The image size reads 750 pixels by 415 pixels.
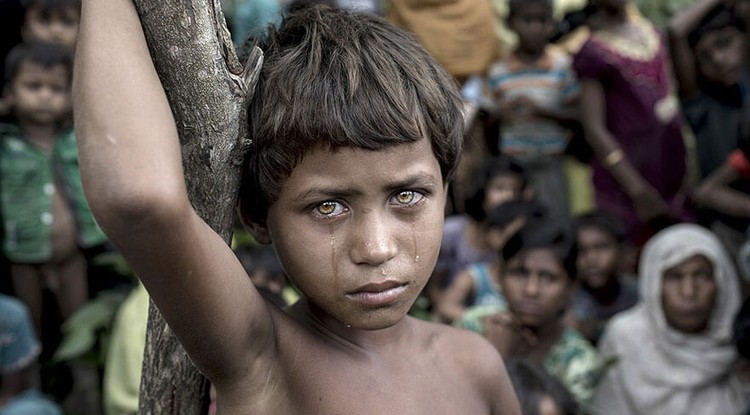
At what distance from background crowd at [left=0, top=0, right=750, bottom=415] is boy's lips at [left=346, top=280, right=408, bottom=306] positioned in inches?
76.0

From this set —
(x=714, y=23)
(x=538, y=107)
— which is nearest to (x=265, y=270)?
(x=538, y=107)

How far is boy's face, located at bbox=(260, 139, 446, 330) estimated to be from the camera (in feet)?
5.02

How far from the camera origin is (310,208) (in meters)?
1.55

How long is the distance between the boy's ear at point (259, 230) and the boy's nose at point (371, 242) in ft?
0.64

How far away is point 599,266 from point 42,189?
2.54m

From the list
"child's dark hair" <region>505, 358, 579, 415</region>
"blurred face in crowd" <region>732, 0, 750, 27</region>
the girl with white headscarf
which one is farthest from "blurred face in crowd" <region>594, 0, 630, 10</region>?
"child's dark hair" <region>505, 358, 579, 415</region>

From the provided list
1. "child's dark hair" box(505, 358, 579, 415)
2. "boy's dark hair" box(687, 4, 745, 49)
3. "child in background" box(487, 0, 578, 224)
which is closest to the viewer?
"child's dark hair" box(505, 358, 579, 415)

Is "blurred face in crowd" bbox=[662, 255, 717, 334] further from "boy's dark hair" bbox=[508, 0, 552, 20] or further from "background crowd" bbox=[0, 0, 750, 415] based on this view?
"boy's dark hair" bbox=[508, 0, 552, 20]

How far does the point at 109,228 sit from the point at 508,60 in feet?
15.2

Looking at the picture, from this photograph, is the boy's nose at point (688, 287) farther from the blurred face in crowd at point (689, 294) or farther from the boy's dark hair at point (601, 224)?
the boy's dark hair at point (601, 224)

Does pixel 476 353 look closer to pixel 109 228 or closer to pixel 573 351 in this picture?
pixel 109 228

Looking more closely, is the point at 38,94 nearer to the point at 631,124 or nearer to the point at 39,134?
the point at 39,134

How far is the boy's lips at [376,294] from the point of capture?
5.09 feet

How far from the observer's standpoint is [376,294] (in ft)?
5.10
